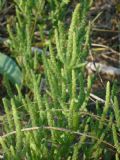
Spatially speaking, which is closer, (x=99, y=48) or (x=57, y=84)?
(x=57, y=84)

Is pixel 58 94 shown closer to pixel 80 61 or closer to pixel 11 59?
pixel 80 61

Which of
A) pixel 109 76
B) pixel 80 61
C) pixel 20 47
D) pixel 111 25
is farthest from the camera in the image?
pixel 111 25

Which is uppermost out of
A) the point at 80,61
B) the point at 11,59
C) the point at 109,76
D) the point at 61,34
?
the point at 61,34

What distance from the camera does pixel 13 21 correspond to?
8.78ft

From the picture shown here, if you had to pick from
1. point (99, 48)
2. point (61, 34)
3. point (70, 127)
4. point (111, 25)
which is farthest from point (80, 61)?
point (111, 25)

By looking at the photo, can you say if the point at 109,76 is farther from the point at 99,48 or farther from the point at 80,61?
the point at 80,61

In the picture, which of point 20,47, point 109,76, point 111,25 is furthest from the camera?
point 111,25

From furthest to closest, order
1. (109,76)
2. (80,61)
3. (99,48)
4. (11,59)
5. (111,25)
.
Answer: (111,25) → (99,48) → (109,76) → (11,59) → (80,61)

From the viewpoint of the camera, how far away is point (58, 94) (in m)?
1.50

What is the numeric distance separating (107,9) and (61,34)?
157 centimetres

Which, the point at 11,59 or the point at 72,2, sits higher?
the point at 72,2

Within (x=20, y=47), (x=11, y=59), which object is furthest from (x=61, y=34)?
(x=11, y=59)

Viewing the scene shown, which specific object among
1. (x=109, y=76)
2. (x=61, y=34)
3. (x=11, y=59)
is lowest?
(x=109, y=76)

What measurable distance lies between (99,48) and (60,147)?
1322 mm
